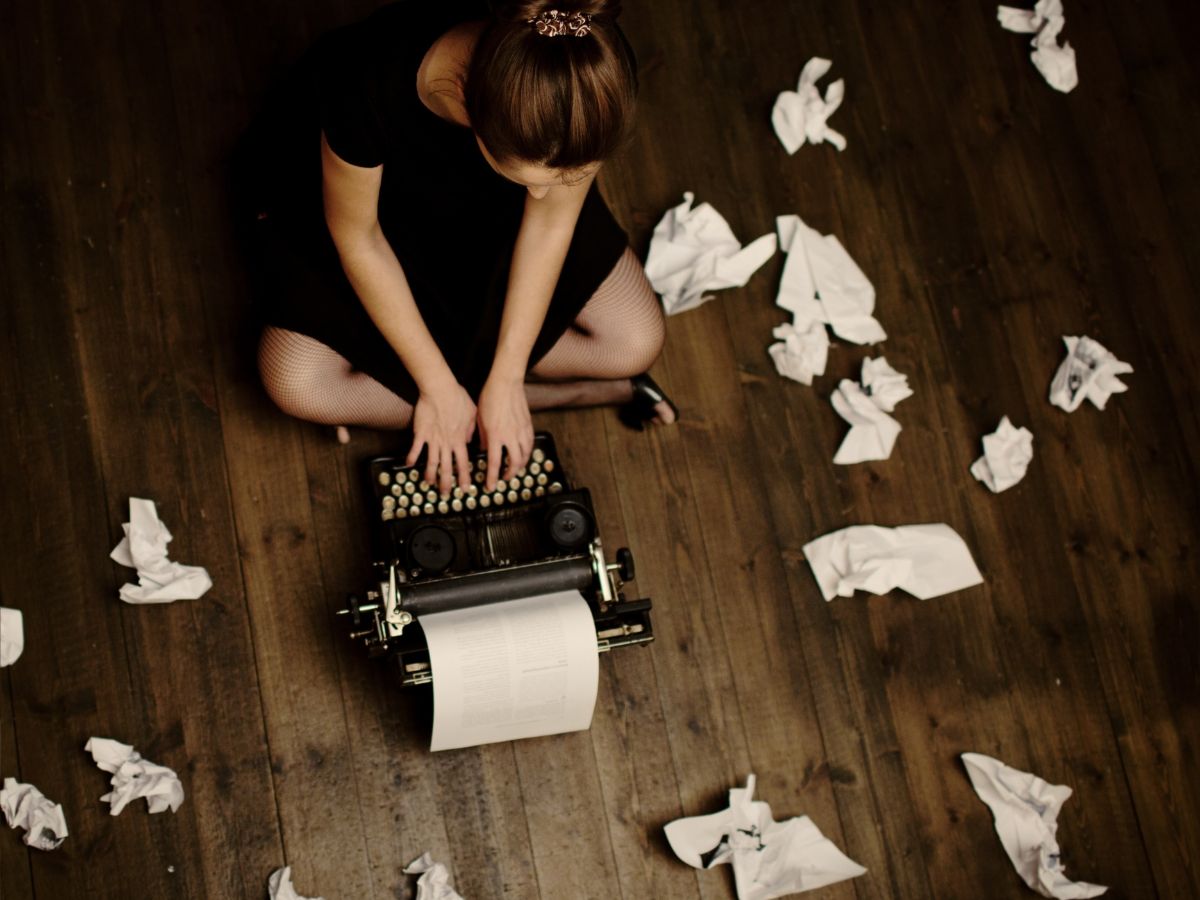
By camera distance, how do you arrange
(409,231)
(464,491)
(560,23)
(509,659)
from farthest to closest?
(464,491)
(409,231)
(509,659)
(560,23)

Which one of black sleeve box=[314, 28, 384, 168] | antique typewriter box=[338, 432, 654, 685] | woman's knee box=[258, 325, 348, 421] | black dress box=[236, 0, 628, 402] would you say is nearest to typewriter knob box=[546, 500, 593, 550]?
antique typewriter box=[338, 432, 654, 685]

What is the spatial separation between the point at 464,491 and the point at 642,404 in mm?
440

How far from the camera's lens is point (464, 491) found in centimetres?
206

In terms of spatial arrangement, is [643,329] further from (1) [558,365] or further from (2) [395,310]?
(2) [395,310]

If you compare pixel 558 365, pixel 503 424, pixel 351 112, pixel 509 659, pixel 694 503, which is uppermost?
pixel 351 112

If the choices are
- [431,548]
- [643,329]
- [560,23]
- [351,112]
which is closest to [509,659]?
[431,548]

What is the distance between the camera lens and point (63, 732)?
6.82 feet

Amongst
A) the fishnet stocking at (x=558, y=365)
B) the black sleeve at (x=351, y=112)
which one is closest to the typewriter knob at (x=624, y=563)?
the fishnet stocking at (x=558, y=365)

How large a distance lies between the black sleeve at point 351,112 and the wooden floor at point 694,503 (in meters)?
0.73

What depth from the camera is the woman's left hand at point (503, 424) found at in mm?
2023

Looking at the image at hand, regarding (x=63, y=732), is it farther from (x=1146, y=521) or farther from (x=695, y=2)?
(x=1146, y=521)

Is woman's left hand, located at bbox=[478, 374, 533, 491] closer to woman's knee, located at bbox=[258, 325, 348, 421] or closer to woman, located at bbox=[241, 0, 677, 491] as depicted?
woman, located at bbox=[241, 0, 677, 491]

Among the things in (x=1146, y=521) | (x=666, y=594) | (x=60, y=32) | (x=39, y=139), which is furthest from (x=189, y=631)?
(x=1146, y=521)

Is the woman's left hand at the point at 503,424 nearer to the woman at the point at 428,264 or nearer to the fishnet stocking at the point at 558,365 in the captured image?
the woman at the point at 428,264
